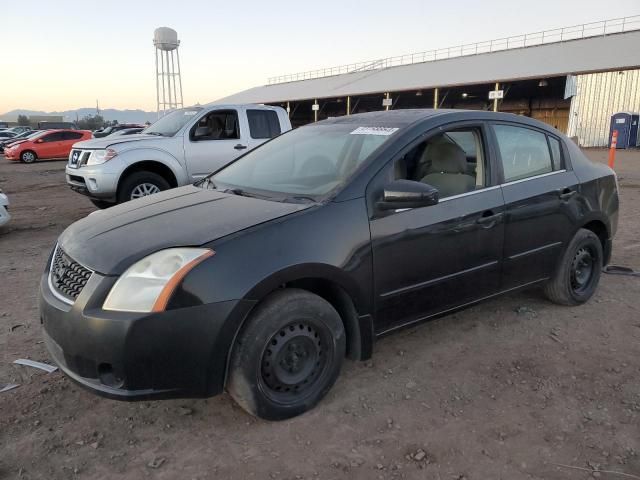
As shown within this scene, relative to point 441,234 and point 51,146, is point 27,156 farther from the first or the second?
point 441,234

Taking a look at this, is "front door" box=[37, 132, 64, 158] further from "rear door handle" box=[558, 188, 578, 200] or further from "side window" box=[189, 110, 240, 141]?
"rear door handle" box=[558, 188, 578, 200]

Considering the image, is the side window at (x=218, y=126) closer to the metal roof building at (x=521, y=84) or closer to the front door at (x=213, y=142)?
the front door at (x=213, y=142)

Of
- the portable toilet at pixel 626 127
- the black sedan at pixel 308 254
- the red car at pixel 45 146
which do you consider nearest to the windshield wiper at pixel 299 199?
the black sedan at pixel 308 254

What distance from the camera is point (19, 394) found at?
2.91 metres

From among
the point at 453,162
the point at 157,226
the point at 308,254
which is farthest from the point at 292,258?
the point at 453,162

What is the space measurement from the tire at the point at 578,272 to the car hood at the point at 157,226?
2461 mm

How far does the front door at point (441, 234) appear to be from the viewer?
2.88 metres

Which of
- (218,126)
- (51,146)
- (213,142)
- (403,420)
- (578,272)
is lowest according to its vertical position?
(403,420)

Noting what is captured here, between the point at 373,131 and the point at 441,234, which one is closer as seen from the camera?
the point at 441,234

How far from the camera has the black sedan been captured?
2273 mm

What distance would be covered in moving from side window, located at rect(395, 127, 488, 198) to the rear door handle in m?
0.80

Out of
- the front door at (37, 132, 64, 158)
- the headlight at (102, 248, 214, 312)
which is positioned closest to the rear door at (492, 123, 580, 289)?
the headlight at (102, 248, 214, 312)

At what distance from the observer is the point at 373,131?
326cm

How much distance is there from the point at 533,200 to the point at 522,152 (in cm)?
39
